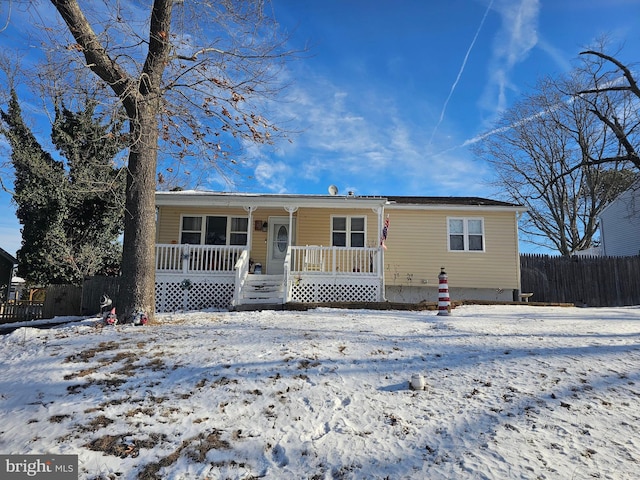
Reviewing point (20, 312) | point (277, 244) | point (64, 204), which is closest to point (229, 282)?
point (277, 244)

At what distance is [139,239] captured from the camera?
24.7 ft

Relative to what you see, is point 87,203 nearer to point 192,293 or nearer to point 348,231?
point 192,293

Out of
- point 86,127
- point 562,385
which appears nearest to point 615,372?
point 562,385

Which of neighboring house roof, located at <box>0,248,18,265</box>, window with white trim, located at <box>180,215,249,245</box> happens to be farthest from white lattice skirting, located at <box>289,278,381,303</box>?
neighboring house roof, located at <box>0,248,18,265</box>

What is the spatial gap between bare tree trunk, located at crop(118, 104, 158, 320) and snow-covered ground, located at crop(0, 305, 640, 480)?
1.48 meters

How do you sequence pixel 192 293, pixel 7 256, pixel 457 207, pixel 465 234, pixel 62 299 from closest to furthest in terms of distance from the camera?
1. pixel 192 293
2. pixel 62 299
3. pixel 457 207
4. pixel 465 234
5. pixel 7 256

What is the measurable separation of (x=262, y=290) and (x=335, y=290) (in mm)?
2203

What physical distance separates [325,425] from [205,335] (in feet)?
10.9

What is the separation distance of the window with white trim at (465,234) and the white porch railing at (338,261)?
129 inches

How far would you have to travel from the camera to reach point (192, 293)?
11.7 meters

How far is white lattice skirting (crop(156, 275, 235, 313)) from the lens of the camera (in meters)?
11.5

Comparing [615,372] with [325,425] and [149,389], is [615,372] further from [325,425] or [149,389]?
[149,389]

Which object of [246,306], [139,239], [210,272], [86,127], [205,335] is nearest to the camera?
[205,335]

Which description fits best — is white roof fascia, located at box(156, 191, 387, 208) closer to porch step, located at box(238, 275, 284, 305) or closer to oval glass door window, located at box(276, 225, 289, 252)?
oval glass door window, located at box(276, 225, 289, 252)
